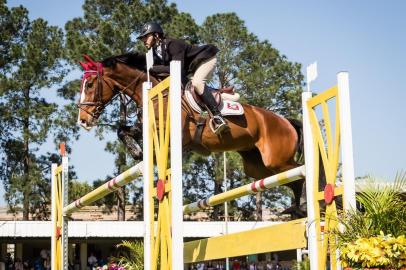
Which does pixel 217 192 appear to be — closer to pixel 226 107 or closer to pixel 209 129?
pixel 226 107

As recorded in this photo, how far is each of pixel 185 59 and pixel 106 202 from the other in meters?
23.0

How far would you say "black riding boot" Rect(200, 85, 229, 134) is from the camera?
5.43m

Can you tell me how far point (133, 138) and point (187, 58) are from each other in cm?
77

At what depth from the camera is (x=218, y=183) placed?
28438mm

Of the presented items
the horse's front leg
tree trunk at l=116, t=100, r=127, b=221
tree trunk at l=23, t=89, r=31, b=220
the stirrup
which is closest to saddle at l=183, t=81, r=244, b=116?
the stirrup

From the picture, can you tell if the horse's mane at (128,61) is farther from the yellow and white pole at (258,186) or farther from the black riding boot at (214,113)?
the yellow and white pole at (258,186)

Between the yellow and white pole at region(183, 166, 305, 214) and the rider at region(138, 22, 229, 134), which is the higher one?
the rider at region(138, 22, 229, 134)

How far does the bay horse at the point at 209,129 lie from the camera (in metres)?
5.46

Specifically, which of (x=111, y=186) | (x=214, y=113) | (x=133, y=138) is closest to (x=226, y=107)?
(x=214, y=113)

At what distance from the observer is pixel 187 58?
5414 mm

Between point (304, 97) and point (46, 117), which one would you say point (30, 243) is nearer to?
point (46, 117)

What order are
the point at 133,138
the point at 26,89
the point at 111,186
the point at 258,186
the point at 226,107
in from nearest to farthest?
the point at 258,186 → the point at 111,186 → the point at 133,138 → the point at 226,107 → the point at 26,89

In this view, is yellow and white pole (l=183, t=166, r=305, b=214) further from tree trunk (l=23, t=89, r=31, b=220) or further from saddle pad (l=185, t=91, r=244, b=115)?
tree trunk (l=23, t=89, r=31, b=220)

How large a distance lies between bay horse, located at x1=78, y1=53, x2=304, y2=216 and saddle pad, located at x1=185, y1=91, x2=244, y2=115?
0.04 m
